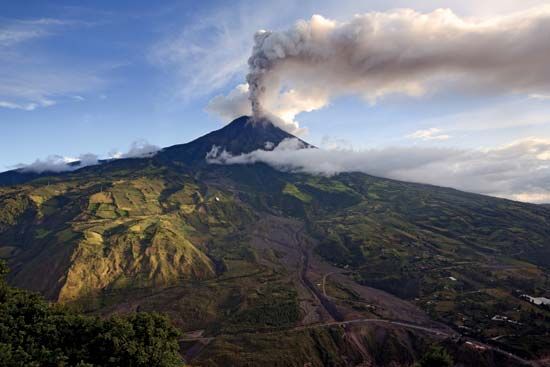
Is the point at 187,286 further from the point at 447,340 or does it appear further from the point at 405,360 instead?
the point at 447,340

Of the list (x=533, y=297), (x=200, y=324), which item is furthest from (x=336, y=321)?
(x=533, y=297)

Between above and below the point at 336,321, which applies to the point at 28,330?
above

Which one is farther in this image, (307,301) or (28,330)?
(307,301)

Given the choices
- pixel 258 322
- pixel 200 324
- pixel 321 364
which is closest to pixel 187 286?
pixel 200 324

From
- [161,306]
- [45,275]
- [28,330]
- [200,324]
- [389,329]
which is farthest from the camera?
[45,275]

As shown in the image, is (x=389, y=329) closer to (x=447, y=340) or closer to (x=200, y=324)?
(x=447, y=340)

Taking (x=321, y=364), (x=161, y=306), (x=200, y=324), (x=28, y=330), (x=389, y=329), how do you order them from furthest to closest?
(x=161, y=306)
(x=200, y=324)
(x=389, y=329)
(x=321, y=364)
(x=28, y=330)
